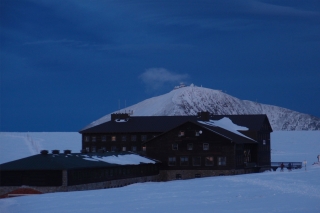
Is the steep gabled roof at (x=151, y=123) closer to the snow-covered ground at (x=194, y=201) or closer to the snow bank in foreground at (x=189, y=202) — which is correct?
the snow-covered ground at (x=194, y=201)

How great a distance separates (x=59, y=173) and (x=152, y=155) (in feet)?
90.5

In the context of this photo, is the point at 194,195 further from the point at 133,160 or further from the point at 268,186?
the point at 133,160

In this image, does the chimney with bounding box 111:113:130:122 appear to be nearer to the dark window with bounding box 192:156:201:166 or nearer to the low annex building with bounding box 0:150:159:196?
the dark window with bounding box 192:156:201:166

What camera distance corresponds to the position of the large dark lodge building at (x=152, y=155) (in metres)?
53.3

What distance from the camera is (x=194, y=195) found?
38.1 metres

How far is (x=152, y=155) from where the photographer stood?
7888 centimetres

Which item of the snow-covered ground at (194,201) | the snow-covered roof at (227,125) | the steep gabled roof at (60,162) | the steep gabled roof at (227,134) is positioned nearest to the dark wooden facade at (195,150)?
the steep gabled roof at (227,134)

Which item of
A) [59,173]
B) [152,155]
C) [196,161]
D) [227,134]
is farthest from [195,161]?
[59,173]

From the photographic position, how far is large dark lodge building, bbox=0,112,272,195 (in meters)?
53.3

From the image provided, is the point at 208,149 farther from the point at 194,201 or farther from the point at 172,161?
the point at 194,201

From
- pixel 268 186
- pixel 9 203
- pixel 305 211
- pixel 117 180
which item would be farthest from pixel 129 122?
pixel 305 211

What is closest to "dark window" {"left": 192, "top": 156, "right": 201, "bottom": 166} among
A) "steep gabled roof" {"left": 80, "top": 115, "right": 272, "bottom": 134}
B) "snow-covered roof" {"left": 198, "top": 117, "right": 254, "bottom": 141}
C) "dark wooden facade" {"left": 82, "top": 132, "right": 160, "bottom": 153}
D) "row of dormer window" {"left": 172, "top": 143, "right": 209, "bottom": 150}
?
"row of dormer window" {"left": 172, "top": 143, "right": 209, "bottom": 150}

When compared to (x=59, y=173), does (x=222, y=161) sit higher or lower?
higher

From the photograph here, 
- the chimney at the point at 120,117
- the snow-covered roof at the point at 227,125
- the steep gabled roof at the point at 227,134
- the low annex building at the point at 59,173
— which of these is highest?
the chimney at the point at 120,117
